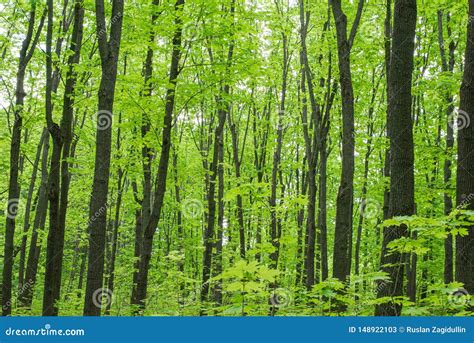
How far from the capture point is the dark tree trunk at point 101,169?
745 cm

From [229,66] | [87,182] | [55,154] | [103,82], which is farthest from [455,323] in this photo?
[87,182]

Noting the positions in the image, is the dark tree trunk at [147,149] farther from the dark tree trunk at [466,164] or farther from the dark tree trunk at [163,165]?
the dark tree trunk at [466,164]

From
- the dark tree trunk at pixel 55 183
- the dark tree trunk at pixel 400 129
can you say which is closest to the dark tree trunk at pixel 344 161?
the dark tree trunk at pixel 400 129

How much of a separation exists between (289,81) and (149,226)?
13.0 m

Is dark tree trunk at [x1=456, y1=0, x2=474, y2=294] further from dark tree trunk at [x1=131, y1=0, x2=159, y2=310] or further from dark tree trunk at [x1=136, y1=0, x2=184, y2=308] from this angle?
dark tree trunk at [x1=131, y1=0, x2=159, y2=310]

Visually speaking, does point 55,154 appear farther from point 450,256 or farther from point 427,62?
point 427,62

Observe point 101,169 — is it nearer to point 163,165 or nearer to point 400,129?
point 163,165

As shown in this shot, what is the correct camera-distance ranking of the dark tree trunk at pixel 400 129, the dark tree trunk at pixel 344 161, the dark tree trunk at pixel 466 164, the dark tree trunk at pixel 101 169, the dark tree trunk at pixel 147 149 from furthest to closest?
A: the dark tree trunk at pixel 147 149, the dark tree trunk at pixel 344 161, the dark tree trunk at pixel 101 169, the dark tree trunk at pixel 466 164, the dark tree trunk at pixel 400 129

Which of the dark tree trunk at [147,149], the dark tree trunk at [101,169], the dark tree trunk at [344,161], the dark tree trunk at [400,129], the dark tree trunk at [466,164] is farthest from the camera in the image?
the dark tree trunk at [147,149]

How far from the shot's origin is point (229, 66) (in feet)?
34.0

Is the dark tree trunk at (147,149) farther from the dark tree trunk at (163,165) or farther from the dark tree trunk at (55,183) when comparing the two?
Answer: the dark tree trunk at (55,183)

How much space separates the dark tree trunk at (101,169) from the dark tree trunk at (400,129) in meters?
4.55

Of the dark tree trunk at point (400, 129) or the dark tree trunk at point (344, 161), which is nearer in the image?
the dark tree trunk at point (400, 129)

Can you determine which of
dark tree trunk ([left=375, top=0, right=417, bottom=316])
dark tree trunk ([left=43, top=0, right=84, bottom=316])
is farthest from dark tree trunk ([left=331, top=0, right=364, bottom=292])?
dark tree trunk ([left=43, top=0, right=84, bottom=316])
